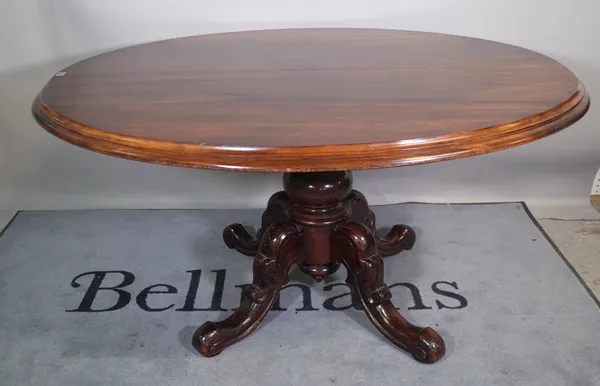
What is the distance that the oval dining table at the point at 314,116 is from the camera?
3.04ft

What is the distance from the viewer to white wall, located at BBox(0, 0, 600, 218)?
6.05ft

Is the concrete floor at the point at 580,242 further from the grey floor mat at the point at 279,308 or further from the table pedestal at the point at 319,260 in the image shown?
the table pedestal at the point at 319,260

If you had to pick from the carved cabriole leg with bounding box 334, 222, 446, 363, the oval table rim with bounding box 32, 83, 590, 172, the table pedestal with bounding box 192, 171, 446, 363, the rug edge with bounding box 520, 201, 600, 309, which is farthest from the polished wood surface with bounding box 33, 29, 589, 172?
the rug edge with bounding box 520, 201, 600, 309

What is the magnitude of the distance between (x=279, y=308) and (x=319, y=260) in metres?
0.19

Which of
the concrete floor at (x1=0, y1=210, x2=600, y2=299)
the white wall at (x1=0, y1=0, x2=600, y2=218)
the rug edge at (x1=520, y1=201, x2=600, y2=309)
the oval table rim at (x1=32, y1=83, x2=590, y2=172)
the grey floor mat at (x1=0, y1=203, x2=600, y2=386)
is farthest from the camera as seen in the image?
the white wall at (x1=0, y1=0, x2=600, y2=218)

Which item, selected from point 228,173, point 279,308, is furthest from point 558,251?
point 228,173

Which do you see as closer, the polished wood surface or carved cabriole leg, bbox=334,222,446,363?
the polished wood surface

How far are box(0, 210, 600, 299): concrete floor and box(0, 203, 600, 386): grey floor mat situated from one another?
58 mm

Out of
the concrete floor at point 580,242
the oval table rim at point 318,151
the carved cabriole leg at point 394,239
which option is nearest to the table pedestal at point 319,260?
the carved cabriole leg at point 394,239

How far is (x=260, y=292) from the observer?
4.78 feet

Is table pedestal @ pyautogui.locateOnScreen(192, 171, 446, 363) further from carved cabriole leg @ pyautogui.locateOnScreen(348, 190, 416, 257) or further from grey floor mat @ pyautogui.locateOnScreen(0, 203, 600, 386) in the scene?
carved cabriole leg @ pyautogui.locateOnScreen(348, 190, 416, 257)

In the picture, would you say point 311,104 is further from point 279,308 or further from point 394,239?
point 394,239

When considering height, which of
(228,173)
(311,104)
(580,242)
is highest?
(311,104)

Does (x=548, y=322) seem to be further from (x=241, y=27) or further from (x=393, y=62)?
(x=241, y=27)
